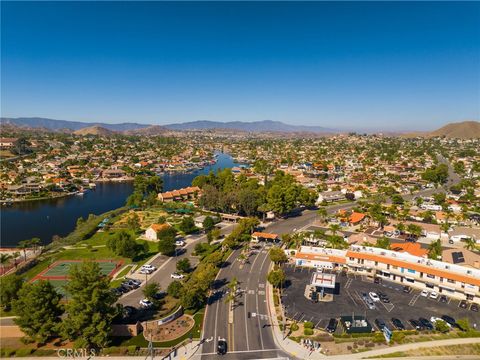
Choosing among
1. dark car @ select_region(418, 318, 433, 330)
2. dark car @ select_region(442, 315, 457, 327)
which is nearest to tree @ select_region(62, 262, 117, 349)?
dark car @ select_region(418, 318, 433, 330)

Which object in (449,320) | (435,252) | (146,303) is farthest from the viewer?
(435,252)

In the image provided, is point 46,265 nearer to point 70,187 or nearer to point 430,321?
point 430,321

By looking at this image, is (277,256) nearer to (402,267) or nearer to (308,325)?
(308,325)

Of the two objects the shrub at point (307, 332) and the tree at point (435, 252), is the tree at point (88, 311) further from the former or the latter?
the tree at point (435, 252)

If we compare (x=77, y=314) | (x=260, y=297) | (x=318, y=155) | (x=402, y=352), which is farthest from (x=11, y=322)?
(x=318, y=155)

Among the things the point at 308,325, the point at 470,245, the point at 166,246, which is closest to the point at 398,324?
the point at 308,325
